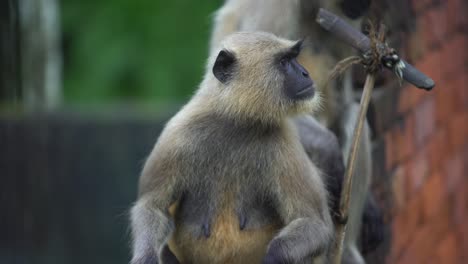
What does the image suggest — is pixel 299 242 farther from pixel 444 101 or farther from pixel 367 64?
pixel 444 101

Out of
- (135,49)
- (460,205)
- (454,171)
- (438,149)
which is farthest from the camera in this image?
(135,49)

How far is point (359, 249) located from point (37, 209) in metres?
2.89

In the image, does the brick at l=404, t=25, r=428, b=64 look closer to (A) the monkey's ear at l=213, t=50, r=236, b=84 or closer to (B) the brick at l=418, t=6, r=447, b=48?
(B) the brick at l=418, t=6, r=447, b=48

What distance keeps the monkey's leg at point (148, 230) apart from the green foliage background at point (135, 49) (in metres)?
5.64

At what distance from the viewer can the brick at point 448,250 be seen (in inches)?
199

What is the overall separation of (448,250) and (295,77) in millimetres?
2428

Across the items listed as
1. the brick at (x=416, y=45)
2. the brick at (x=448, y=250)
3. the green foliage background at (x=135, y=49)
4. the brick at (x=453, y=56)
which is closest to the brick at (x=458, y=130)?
the brick at (x=453, y=56)

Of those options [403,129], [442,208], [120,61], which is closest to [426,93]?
[403,129]

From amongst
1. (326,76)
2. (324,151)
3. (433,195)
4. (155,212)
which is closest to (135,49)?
(433,195)

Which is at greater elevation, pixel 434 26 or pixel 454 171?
pixel 434 26

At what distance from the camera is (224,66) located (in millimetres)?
3135

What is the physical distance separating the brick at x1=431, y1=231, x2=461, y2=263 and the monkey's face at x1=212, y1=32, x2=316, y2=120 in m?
2.07

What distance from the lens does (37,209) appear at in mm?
6520

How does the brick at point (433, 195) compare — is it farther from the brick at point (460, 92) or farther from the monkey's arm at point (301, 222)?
the monkey's arm at point (301, 222)
